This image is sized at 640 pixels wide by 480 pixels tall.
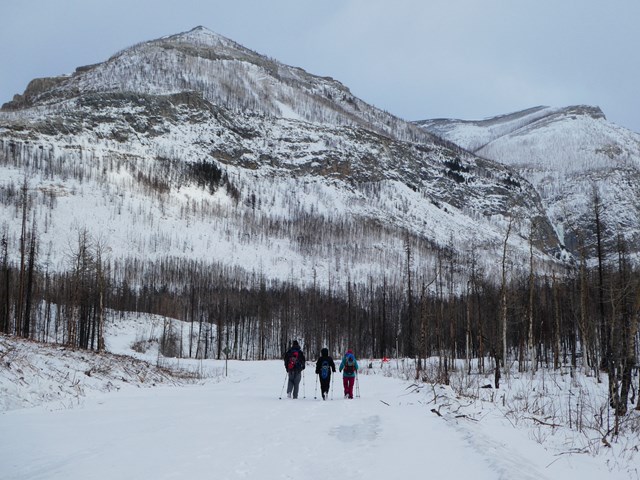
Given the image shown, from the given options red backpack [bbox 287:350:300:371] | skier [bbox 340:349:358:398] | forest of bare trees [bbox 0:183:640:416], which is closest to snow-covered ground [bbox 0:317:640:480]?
skier [bbox 340:349:358:398]

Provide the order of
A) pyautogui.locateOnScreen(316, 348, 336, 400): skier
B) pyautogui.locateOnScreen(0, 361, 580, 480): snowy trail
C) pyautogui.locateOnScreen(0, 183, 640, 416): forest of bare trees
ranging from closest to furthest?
pyautogui.locateOnScreen(0, 361, 580, 480): snowy trail, pyautogui.locateOnScreen(316, 348, 336, 400): skier, pyautogui.locateOnScreen(0, 183, 640, 416): forest of bare trees

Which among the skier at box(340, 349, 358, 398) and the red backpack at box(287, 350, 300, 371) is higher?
the red backpack at box(287, 350, 300, 371)

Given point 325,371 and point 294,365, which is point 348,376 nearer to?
point 325,371

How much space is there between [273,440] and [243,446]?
0.73 meters

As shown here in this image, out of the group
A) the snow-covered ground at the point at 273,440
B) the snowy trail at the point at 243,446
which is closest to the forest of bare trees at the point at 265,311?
the snow-covered ground at the point at 273,440

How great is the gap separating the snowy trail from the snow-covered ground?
24 mm

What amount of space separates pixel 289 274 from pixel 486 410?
122974 mm

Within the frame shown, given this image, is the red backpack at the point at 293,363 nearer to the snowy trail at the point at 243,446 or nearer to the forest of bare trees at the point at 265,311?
the snowy trail at the point at 243,446

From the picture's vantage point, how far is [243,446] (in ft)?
26.3

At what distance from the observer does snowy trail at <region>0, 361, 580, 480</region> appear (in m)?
6.54

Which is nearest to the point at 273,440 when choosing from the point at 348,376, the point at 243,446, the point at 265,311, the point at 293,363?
the point at 243,446

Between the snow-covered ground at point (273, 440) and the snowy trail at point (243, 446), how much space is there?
0.02 meters

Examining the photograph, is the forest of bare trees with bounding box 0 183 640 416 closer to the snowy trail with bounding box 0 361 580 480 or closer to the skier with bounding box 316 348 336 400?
the skier with bounding box 316 348 336 400

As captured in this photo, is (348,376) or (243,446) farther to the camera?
(348,376)
